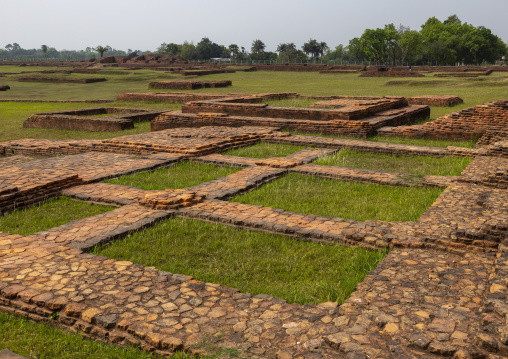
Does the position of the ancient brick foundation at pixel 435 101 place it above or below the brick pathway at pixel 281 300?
above

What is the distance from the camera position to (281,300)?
9.18ft

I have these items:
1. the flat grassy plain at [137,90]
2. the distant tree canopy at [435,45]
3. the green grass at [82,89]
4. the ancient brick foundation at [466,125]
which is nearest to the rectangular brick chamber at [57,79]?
the green grass at [82,89]

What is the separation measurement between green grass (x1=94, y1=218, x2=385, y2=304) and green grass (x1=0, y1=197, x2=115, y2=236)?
83 cm

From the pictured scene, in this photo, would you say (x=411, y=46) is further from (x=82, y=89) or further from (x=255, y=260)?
(x=255, y=260)

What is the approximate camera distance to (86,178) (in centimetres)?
563

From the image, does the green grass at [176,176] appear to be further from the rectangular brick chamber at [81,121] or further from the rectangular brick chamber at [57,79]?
the rectangular brick chamber at [57,79]

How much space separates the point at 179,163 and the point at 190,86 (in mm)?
13232

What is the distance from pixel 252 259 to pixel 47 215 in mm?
2123

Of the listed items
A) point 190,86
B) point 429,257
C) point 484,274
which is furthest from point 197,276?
point 190,86

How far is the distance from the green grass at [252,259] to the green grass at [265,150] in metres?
3.18

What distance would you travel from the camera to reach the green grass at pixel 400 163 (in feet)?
20.7

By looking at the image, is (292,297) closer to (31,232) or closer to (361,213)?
(361,213)

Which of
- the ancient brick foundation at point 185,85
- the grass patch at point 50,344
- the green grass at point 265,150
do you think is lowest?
the grass patch at point 50,344

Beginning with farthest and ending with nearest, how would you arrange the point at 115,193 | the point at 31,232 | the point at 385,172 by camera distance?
the point at 385,172, the point at 115,193, the point at 31,232
